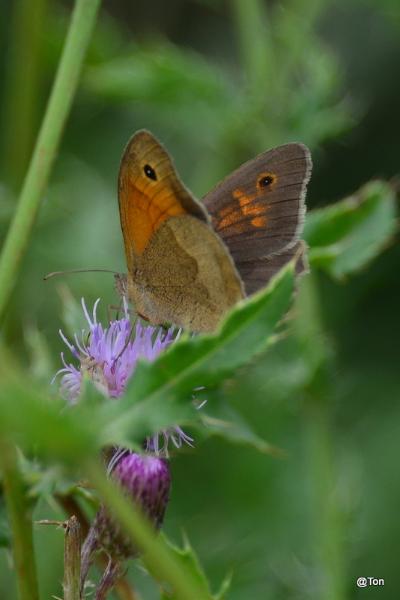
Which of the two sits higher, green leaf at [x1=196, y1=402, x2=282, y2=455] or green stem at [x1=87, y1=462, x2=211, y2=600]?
green leaf at [x1=196, y1=402, x2=282, y2=455]

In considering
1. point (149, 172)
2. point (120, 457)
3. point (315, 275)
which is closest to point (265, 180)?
point (149, 172)

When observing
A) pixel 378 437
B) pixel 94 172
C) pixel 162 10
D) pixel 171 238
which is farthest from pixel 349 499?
pixel 162 10

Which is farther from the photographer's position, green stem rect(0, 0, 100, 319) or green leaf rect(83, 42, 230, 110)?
green leaf rect(83, 42, 230, 110)

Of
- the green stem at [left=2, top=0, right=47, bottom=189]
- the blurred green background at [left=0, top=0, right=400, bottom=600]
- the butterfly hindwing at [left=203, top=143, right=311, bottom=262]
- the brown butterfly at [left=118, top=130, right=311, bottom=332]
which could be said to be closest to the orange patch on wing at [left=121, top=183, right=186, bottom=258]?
the brown butterfly at [left=118, top=130, right=311, bottom=332]

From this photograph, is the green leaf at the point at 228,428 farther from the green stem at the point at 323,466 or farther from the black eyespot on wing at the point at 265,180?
the green stem at the point at 323,466

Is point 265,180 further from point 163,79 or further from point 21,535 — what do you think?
point 163,79

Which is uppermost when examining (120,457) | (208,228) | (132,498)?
(208,228)

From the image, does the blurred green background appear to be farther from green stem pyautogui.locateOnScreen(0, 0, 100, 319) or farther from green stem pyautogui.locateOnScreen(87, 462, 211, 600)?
green stem pyautogui.locateOnScreen(87, 462, 211, 600)

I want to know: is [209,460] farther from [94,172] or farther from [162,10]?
[162,10]
